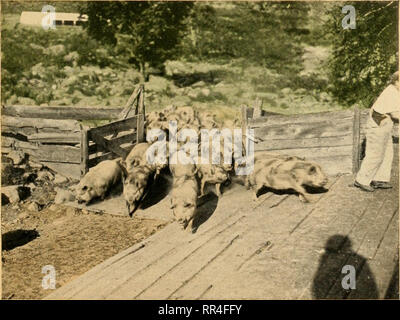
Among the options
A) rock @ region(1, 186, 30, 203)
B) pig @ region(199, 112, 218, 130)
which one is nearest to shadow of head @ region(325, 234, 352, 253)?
pig @ region(199, 112, 218, 130)

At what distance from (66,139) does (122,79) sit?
9106 millimetres

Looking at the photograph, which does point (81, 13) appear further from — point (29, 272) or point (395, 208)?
point (395, 208)

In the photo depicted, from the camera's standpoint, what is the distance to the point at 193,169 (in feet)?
28.1

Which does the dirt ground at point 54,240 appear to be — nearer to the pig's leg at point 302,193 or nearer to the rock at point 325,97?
the pig's leg at point 302,193

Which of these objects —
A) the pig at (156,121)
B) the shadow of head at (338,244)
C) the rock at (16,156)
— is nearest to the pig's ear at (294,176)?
the shadow of head at (338,244)

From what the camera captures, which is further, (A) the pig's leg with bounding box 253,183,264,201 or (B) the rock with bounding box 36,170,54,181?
(B) the rock with bounding box 36,170,54,181

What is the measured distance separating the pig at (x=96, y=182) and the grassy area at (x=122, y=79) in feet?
24.9

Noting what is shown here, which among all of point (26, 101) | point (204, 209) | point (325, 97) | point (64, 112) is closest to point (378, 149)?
point (204, 209)

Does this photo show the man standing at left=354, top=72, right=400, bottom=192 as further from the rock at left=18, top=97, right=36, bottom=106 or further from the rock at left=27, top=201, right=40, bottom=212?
the rock at left=18, top=97, right=36, bottom=106

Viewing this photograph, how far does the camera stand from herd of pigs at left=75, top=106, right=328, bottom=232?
23.7 ft

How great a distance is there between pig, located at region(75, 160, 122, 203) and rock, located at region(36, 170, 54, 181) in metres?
1.38

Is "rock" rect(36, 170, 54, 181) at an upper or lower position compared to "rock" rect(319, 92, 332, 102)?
lower

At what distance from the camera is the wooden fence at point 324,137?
8750 millimetres
